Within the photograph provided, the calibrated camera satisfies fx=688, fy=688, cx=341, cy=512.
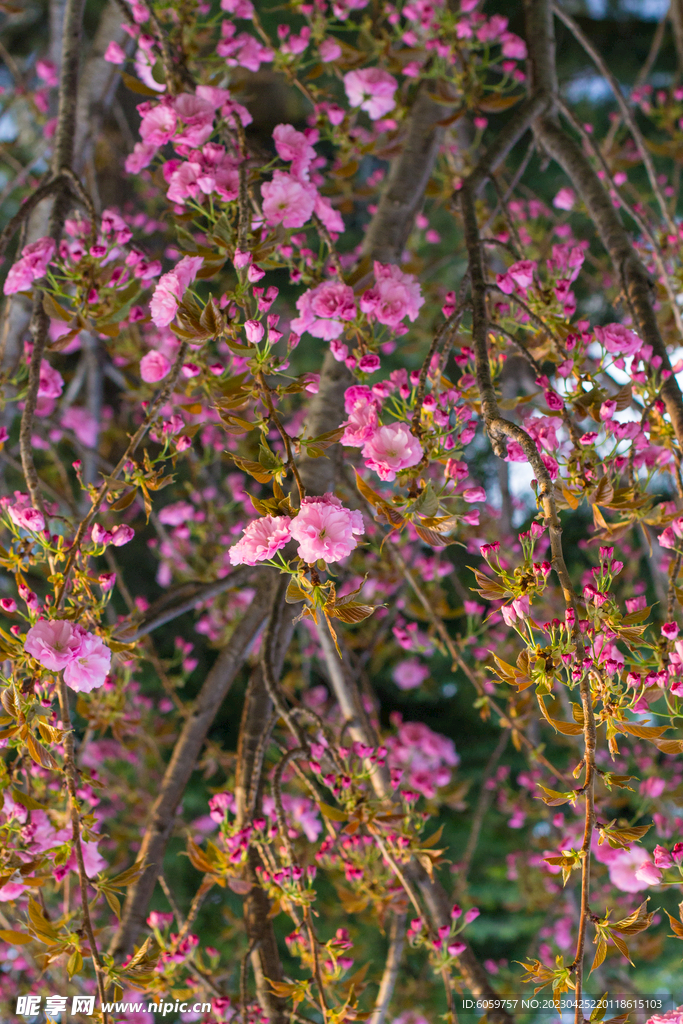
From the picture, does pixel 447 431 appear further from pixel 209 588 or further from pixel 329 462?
pixel 209 588

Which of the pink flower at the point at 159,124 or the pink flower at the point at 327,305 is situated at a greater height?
the pink flower at the point at 159,124

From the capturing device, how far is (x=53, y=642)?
2.15 ft

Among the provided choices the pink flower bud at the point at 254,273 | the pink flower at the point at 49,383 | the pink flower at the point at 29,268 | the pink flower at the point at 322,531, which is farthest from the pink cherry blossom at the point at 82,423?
the pink flower at the point at 322,531

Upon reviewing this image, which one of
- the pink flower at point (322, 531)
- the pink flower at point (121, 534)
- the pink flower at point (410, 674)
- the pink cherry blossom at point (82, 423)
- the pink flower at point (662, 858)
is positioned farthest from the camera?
the pink flower at point (410, 674)

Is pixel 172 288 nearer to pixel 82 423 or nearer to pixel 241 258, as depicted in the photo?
pixel 241 258

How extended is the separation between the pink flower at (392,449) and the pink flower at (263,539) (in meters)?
0.11

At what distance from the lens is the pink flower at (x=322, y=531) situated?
546 mm

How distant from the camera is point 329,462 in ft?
3.49

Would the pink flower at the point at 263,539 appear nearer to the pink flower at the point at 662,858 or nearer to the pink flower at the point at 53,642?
the pink flower at the point at 53,642

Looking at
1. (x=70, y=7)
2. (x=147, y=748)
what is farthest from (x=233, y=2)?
(x=147, y=748)

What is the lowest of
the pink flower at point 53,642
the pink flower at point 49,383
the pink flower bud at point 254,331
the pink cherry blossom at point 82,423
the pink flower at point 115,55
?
the pink cherry blossom at point 82,423

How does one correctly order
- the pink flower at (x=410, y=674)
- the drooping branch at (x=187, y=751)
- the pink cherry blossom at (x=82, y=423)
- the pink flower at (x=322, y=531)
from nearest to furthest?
the pink flower at (x=322, y=531) → the drooping branch at (x=187, y=751) → the pink cherry blossom at (x=82, y=423) → the pink flower at (x=410, y=674)

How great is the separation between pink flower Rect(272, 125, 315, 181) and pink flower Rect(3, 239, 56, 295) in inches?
12.5

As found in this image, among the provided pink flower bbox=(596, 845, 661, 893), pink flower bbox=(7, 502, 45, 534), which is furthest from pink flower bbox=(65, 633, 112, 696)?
pink flower bbox=(596, 845, 661, 893)
